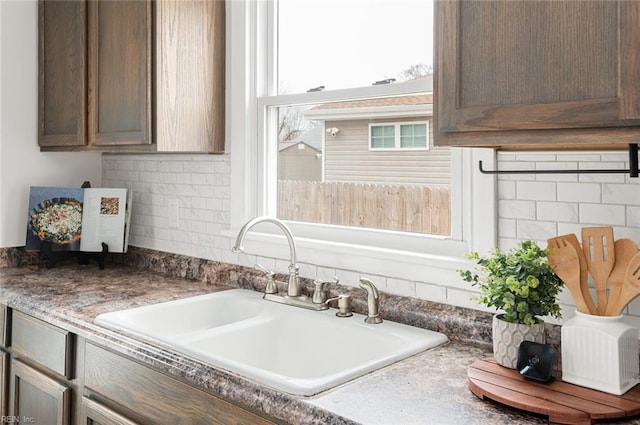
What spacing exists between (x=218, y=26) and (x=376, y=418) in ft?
6.06

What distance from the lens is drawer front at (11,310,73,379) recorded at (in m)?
1.83

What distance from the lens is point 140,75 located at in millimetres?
2275

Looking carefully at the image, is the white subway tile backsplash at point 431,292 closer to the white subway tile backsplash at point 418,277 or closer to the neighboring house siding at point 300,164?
the white subway tile backsplash at point 418,277

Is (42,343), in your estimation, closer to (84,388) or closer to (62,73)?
(84,388)

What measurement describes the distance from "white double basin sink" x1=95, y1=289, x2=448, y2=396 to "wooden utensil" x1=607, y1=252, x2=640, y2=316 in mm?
492

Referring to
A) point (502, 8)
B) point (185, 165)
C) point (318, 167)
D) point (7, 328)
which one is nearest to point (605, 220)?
point (502, 8)

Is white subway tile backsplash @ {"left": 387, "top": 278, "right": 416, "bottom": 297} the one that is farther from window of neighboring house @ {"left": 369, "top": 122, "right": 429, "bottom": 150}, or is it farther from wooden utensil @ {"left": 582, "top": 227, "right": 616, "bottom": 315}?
wooden utensil @ {"left": 582, "top": 227, "right": 616, "bottom": 315}

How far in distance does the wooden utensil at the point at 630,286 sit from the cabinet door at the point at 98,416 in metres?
1.24

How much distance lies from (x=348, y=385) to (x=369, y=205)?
89 cm

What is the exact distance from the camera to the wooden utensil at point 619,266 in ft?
4.06

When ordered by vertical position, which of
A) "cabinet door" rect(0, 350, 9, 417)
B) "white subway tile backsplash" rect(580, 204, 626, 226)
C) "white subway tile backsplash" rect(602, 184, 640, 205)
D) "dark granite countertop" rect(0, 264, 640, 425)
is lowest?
"cabinet door" rect(0, 350, 9, 417)

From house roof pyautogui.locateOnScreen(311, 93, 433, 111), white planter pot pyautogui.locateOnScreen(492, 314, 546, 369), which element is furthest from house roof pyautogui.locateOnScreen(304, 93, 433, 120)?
white planter pot pyautogui.locateOnScreen(492, 314, 546, 369)

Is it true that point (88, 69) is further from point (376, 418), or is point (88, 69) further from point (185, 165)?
point (376, 418)

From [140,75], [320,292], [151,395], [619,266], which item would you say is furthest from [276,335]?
[140,75]
